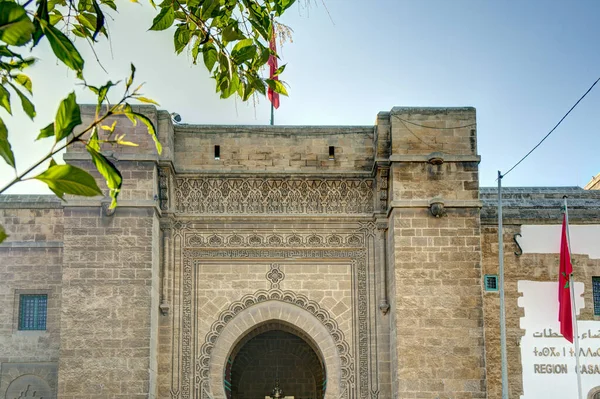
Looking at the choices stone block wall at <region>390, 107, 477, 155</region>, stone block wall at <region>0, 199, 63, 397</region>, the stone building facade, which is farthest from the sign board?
stone block wall at <region>0, 199, 63, 397</region>

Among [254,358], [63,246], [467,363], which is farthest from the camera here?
[254,358]

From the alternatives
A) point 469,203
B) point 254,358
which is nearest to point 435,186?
point 469,203

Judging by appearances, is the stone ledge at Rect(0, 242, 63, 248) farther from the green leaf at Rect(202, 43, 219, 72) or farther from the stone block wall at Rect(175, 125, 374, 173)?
the green leaf at Rect(202, 43, 219, 72)

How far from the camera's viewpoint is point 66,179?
100 inches

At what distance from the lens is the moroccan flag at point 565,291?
13.1m

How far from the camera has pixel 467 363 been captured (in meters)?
12.4

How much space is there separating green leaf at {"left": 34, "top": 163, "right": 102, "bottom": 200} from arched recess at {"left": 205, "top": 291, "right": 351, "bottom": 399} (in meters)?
10.9

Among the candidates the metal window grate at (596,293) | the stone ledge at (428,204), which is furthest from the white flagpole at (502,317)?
the metal window grate at (596,293)

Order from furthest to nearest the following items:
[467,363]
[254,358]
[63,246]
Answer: [254,358]
[63,246]
[467,363]

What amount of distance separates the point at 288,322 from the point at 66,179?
11.0 m

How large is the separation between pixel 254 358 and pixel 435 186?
245 inches

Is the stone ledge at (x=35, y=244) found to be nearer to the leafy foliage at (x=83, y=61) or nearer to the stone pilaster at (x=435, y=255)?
the stone pilaster at (x=435, y=255)

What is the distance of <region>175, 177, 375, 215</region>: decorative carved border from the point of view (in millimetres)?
13773

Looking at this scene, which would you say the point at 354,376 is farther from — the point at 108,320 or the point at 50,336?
the point at 50,336
